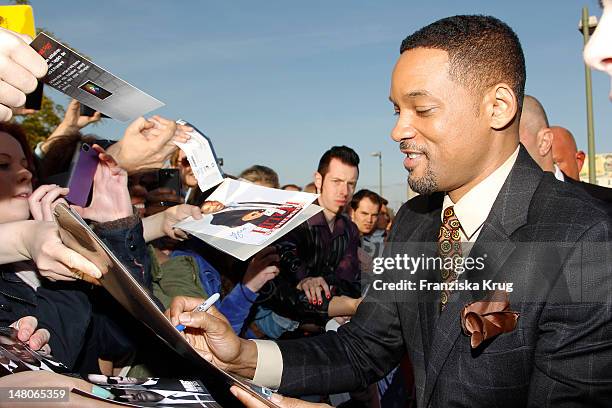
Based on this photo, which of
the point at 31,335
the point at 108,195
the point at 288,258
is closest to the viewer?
the point at 31,335

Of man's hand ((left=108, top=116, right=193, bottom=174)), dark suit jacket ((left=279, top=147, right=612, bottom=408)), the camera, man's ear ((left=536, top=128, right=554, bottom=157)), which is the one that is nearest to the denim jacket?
dark suit jacket ((left=279, top=147, right=612, bottom=408))

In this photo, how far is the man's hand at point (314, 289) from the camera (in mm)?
4215

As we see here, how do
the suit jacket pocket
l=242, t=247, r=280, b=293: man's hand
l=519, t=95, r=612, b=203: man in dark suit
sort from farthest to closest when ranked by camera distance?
l=519, t=95, r=612, b=203: man in dark suit, l=242, t=247, r=280, b=293: man's hand, the suit jacket pocket

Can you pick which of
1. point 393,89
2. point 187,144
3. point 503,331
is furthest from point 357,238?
point 503,331

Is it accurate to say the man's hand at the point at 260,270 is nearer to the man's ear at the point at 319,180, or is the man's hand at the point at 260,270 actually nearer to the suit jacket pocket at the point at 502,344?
the suit jacket pocket at the point at 502,344

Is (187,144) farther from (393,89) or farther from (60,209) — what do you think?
(60,209)

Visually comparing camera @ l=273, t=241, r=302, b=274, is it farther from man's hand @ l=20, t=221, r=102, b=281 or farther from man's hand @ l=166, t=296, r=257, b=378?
man's hand @ l=20, t=221, r=102, b=281

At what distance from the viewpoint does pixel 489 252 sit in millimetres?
1974

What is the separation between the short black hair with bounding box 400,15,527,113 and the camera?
84.7 inches

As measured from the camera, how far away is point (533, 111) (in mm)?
4590

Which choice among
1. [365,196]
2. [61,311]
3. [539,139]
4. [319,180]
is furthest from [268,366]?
[365,196]

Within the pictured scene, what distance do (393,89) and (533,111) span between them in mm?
2727

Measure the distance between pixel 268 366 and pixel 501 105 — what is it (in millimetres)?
→ 1198

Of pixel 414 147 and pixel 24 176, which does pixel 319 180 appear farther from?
pixel 414 147
